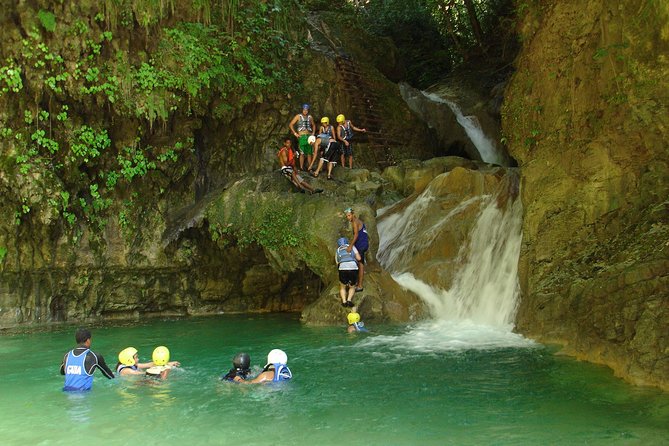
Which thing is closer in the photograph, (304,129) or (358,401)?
(358,401)

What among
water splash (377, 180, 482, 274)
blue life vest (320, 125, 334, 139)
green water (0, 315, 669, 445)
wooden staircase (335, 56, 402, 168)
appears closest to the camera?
green water (0, 315, 669, 445)

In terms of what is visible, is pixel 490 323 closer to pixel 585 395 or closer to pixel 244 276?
pixel 585 395

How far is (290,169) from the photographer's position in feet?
50.2

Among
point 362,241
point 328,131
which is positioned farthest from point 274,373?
point 328,131

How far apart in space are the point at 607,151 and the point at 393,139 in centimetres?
1040

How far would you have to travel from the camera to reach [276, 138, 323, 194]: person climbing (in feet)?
50.2

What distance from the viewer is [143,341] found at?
11.7 m

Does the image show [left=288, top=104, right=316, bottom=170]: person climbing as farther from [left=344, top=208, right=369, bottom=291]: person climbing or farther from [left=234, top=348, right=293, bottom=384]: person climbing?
[left=234, top=348, right=293, bottom=384]: person climbing

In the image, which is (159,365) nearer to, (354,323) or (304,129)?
(354,323)

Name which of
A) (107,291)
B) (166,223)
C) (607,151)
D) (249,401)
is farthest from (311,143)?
(249,401)

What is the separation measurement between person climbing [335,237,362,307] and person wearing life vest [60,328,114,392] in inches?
218

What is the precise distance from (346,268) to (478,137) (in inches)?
411

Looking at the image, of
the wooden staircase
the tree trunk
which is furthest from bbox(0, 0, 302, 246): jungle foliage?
the tree trunk

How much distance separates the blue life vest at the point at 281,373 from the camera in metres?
7.86
